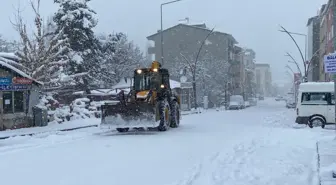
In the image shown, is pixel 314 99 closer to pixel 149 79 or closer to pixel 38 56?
pixel 149 79

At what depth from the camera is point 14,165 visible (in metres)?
10.7

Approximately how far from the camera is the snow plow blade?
707 inches

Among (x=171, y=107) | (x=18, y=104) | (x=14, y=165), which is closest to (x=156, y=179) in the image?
(x=14, y=165)

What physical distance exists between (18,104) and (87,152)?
12.1 m

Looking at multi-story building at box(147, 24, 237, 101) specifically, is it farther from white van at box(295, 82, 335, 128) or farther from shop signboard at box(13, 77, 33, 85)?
white van at box(295, 82, 335, 128)

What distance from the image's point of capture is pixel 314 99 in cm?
2153

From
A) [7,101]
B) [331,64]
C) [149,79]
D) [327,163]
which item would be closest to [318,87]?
[149,79]

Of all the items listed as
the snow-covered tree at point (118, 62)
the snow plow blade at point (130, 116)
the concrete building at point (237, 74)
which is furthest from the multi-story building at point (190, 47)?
the snow plow blade at point (130, 116)

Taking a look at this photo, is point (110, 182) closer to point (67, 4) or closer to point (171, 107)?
point (171, 107)

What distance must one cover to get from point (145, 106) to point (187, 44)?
60.1 m

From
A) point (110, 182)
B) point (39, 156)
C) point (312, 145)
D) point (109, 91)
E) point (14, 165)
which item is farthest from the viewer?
point (109, 91)

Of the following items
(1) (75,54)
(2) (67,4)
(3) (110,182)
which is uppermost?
(2) (67,4)

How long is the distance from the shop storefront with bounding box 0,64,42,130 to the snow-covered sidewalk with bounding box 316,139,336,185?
49.9ft

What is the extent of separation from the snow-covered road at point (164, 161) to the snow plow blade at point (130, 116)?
206 centimetres
